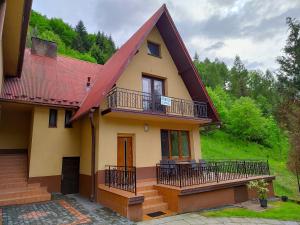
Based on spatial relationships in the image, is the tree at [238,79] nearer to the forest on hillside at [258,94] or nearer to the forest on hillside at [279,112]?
the forest on hillside at [258,94]

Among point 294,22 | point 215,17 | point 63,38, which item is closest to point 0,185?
point 215,17

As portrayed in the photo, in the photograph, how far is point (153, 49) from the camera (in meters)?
11.9

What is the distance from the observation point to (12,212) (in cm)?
679

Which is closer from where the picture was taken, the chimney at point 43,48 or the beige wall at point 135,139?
the beige wall at point 135,139

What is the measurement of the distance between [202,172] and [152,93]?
471 centimetres

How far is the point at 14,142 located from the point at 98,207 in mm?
6566

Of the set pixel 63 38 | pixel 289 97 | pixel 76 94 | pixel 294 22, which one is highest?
pixel 63 38

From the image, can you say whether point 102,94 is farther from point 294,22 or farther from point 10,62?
point 294,22

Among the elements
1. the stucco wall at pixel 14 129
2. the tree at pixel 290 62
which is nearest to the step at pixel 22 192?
the stucco wall at pixel 14 129

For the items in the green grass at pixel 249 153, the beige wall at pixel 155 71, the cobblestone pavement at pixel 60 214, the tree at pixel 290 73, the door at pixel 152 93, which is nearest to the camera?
the cobblestone pavement at pixel 60 214

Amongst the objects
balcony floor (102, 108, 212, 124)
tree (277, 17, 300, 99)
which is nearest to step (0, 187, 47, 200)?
balcony floor (102, 108, 212, 124)

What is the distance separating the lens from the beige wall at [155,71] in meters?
10.5

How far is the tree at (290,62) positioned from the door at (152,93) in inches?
752

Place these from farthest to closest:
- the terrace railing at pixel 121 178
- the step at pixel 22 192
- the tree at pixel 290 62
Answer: the tree at pixel 290 62 → the step at pixel 22 192 → the terrace railing at pixel 121 178
